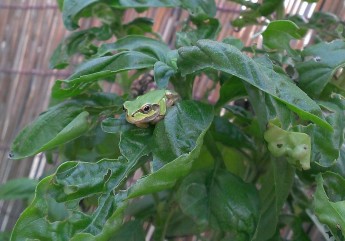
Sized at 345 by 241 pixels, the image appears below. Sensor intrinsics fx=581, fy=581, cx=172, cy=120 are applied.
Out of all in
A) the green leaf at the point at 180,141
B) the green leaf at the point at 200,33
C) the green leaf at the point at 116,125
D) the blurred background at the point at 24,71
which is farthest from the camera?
the blurred background at the point at 24,71

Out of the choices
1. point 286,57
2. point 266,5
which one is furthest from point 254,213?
point 266,5

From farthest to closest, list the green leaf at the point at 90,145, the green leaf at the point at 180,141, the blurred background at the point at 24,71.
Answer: the blurred background at the point at 24,71
the green leaf at the point at 90,145
the green leaf at the point at 180,141

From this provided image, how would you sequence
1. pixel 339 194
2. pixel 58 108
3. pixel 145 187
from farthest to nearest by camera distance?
pixel 58 108 → pixel 339 194 → pixel 145 187

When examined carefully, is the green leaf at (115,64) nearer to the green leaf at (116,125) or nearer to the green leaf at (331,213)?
the green leaf at (116,125)

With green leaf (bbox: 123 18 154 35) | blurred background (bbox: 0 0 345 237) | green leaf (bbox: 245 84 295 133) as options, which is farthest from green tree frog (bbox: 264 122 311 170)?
blurred background (bbox: 0 0 345 237)

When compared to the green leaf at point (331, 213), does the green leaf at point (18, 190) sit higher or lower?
lower

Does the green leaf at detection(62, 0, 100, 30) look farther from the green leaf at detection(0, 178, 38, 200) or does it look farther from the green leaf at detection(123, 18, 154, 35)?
the green leaf at detection(0, 178, 38, 200)

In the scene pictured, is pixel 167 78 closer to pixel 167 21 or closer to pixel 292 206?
pixel 292 206

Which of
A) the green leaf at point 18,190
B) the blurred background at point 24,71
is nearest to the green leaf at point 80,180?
the green leaf at point 18,190
